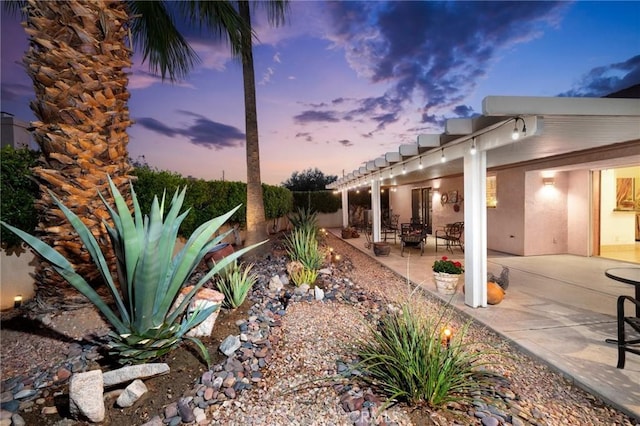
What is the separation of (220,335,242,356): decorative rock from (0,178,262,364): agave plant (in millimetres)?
274

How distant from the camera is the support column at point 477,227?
4227 millimetres

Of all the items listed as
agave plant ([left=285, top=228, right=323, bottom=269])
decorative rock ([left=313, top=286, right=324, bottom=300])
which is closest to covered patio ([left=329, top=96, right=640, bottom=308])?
agave plant ([left=285, top=228, right=323, bottom=269])

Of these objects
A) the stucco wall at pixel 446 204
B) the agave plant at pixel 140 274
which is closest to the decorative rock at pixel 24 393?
the agave plant at pixel 140 274

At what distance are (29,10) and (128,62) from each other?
96 cm

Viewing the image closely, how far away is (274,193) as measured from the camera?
43.5 feet

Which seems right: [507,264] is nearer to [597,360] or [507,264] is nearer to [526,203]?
[526,203]

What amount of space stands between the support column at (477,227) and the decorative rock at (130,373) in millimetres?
4114

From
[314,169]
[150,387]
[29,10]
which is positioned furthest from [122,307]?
[314,169]

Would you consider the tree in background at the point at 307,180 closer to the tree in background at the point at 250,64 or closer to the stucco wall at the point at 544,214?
the stucco wall at the point at 544,214

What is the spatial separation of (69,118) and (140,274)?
82.5 inches

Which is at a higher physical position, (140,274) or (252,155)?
(252,155)

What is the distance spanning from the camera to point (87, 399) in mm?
1869

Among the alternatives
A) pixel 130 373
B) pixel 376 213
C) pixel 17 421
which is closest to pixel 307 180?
pixel 376 213

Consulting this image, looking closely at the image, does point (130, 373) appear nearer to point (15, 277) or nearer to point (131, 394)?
point (131, 394)
